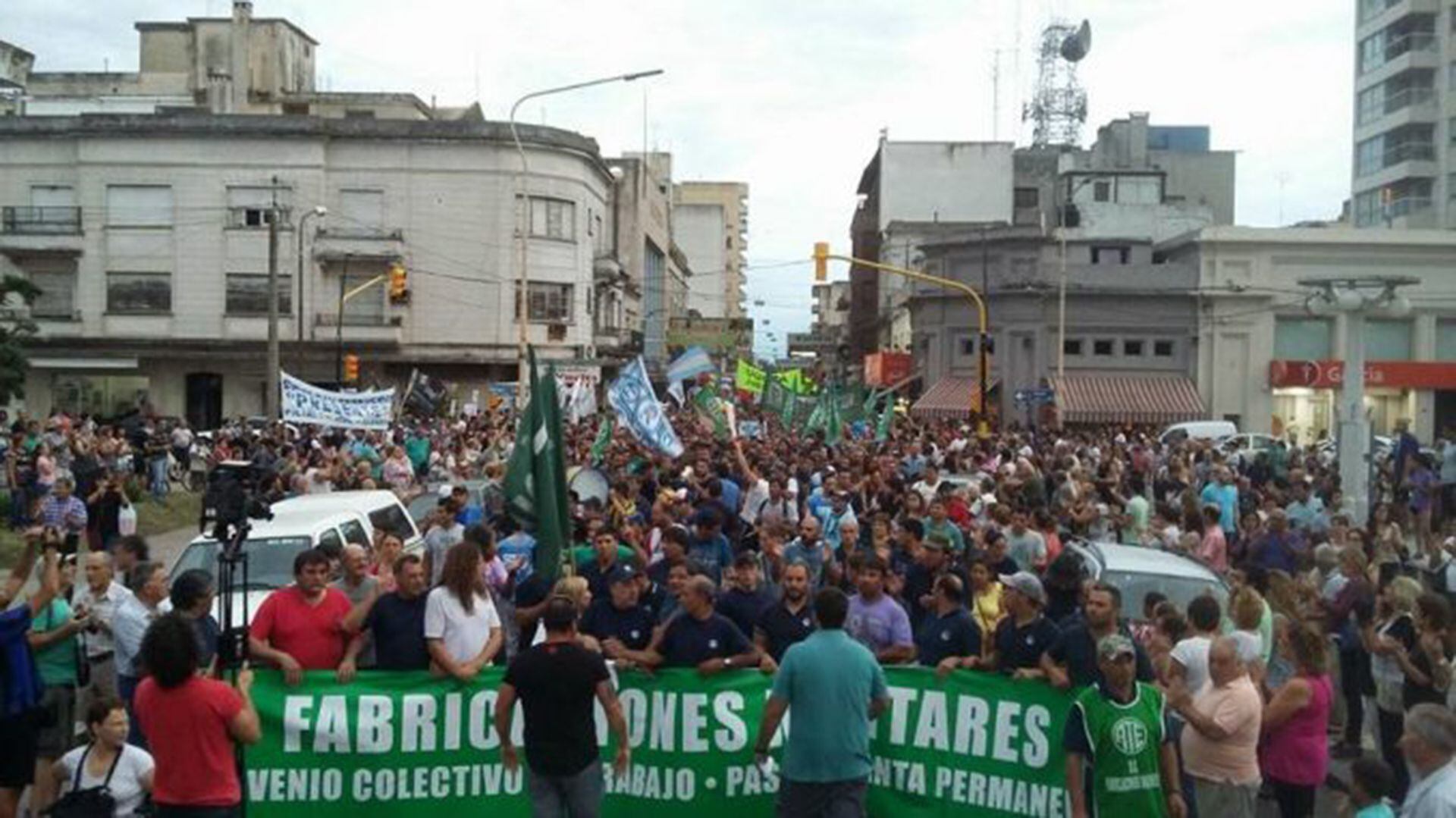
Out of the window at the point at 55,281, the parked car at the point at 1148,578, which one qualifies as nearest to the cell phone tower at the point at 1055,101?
the window at the point at 55,281

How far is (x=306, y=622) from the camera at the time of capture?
8.68 m

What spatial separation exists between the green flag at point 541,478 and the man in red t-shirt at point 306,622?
1443mm

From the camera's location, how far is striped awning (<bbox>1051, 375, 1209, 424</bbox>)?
51375mm

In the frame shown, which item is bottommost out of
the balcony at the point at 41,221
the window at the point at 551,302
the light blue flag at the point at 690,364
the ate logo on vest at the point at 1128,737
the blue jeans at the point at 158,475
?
the blue jeans at the point at 158,475

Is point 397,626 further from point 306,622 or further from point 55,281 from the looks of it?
point 55,281

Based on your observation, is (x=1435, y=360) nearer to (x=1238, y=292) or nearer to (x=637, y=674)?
(x=1238, y=292)

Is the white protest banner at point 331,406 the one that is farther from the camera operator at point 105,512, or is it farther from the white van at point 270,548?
the white van at point 270,548

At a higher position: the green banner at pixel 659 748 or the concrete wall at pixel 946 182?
the concrete wall at pixel 946 182

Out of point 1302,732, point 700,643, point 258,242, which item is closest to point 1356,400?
point 1302,732

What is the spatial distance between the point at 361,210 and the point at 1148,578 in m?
44.2

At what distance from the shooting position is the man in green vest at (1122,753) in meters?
7.18

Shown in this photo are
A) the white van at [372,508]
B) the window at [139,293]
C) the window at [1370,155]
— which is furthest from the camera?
the window at [1370,155]

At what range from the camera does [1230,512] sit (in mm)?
19000

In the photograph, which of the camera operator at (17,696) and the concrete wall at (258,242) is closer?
the camera operator at (17,696)
